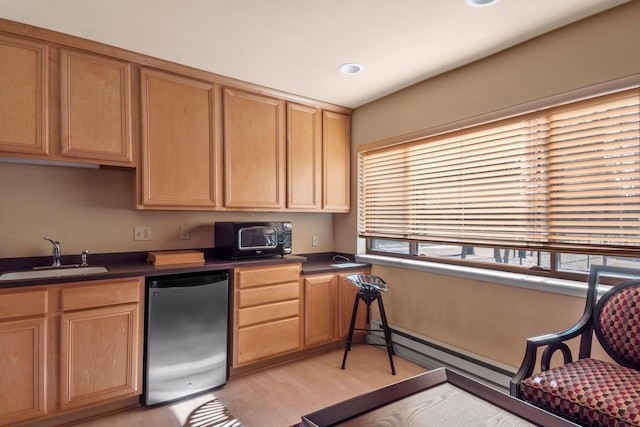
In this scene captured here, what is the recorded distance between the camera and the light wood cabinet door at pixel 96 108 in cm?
222

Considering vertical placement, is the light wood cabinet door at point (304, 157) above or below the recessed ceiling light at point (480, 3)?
below

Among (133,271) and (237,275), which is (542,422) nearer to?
(237,275)

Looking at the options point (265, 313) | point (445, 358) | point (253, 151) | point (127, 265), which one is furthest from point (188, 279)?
point (445, 358)

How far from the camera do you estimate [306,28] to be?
2100mm

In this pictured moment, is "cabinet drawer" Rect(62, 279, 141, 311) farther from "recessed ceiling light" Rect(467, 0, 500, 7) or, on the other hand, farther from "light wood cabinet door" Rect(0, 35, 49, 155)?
"recessed ceiling light" Rect(467, 0, 500, 7)

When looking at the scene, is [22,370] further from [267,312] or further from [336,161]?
[336,161]

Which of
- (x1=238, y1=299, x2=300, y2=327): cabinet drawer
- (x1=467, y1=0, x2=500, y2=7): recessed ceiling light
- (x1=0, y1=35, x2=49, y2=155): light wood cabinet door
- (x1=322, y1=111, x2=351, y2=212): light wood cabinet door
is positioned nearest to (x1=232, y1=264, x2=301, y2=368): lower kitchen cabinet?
(x1=238, y1=299, x2=300, y2=327): cabinet drawer

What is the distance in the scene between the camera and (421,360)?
2930 millimetres

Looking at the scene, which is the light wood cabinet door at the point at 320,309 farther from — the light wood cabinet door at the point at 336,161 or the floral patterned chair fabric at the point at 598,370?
the floral patterned chair fabric at the point at 598,370

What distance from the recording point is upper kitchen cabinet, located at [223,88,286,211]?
9.41 ft

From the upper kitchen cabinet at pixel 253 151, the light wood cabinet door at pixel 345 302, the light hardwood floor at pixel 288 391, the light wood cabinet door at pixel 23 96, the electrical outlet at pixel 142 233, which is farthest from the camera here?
the light wood cabinet door at pixel 345 302

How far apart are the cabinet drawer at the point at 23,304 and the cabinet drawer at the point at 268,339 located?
49.8 inches

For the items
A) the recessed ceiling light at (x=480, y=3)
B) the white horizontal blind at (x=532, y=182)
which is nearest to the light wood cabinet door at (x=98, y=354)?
the white horizontal blind at (x=532, y=182)

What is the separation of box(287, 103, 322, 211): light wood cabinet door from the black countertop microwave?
0.36 m
